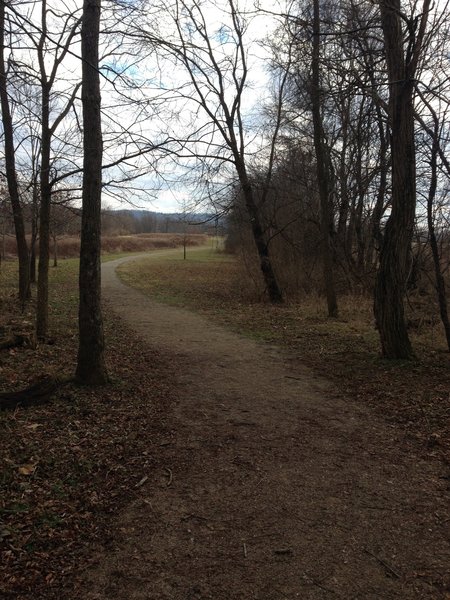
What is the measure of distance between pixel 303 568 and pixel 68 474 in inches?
88.2

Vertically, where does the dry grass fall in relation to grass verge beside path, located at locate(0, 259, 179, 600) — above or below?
above

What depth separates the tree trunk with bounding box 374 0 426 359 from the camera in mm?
7422

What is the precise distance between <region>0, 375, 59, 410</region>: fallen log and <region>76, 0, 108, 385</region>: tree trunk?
49cm

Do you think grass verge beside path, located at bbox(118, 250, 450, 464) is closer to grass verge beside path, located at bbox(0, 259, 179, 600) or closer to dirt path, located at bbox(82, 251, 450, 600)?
dirt path, located at bbox(82, 251, 450, 600)

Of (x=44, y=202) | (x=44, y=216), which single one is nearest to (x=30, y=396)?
(x=44, y=216)

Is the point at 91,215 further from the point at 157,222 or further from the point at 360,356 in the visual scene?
the point at 157,222

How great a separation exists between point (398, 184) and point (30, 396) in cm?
617

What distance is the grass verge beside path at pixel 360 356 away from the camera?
5.70m

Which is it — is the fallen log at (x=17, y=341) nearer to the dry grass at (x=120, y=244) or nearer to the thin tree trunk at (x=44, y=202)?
the thin tree trunk at (x=44, y=202)

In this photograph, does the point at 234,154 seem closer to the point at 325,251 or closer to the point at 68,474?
the point at 325,251

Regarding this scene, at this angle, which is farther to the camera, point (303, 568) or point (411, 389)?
point (411, 389)

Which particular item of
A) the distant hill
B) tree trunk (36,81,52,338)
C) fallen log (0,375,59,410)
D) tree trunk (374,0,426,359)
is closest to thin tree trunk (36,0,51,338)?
tree trunk (36,81,52,338)

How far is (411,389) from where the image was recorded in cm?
662

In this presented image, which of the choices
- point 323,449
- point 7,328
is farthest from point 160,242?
point 323,449
